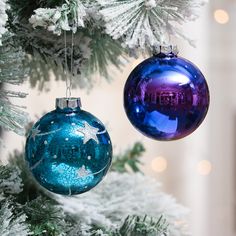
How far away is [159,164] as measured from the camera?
1427mm

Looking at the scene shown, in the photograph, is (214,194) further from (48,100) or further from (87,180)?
(87,180)

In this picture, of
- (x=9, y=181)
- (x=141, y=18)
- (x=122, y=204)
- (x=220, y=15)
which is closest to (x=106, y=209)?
(x=122, y=204)

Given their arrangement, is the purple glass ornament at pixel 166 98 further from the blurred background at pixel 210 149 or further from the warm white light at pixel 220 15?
the warm white light at pixel 220 15

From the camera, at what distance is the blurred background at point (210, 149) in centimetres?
142

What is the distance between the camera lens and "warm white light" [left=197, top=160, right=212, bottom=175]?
56.6 inches

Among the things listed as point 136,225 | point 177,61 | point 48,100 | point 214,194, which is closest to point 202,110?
point 177,61

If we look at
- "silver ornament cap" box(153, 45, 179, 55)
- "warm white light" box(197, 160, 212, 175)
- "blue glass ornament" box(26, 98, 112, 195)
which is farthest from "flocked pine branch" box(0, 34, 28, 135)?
"warm white light" box(197, 160, 212, 175)

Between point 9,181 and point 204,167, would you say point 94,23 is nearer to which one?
point 9,181

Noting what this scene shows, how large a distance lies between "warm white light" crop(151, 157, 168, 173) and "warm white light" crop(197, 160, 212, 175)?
0.09 meters

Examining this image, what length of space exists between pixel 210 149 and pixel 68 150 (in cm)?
106

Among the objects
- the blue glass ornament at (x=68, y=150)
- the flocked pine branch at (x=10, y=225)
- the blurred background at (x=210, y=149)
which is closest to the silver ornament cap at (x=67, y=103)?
the blue glass ornament at (x=68, y=150)

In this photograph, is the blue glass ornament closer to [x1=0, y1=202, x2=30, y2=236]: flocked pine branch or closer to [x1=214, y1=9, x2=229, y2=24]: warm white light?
[x1=0, y1=202, x2=30, y2=236]: flocked pine branch

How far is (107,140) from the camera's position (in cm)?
48

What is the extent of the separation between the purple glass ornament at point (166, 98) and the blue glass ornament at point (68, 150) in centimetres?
4
